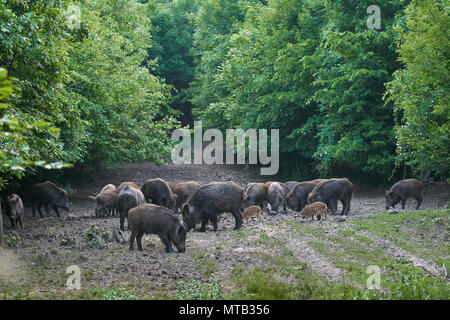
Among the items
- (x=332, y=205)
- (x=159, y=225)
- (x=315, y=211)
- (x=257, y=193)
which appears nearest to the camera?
(x=159, y=225)

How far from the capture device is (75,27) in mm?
13461

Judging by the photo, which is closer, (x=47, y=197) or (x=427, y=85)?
(x=427, y=85)

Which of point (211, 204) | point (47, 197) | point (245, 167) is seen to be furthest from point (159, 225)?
point (245, 167)

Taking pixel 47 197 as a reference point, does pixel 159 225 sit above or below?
above

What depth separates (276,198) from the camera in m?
18.6

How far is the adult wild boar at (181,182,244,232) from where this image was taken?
48.1 feet

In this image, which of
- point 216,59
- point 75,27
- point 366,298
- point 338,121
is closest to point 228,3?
point 216,59

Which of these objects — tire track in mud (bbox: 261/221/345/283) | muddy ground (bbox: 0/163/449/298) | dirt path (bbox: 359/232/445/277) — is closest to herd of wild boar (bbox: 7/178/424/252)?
muddy ground (bbox: 0/163/449/298)

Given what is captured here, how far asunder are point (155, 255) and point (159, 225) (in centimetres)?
73

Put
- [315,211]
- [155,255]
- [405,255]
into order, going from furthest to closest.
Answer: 1. [315,211]
2. [155,255]
3. [405,255]

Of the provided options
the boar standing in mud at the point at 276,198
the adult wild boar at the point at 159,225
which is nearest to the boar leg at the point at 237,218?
the boar standing in mud at the point at 276,198

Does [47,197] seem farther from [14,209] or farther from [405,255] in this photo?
[405,255]

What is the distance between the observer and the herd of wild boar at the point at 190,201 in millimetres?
11680

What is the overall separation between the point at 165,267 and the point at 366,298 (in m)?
4.30
